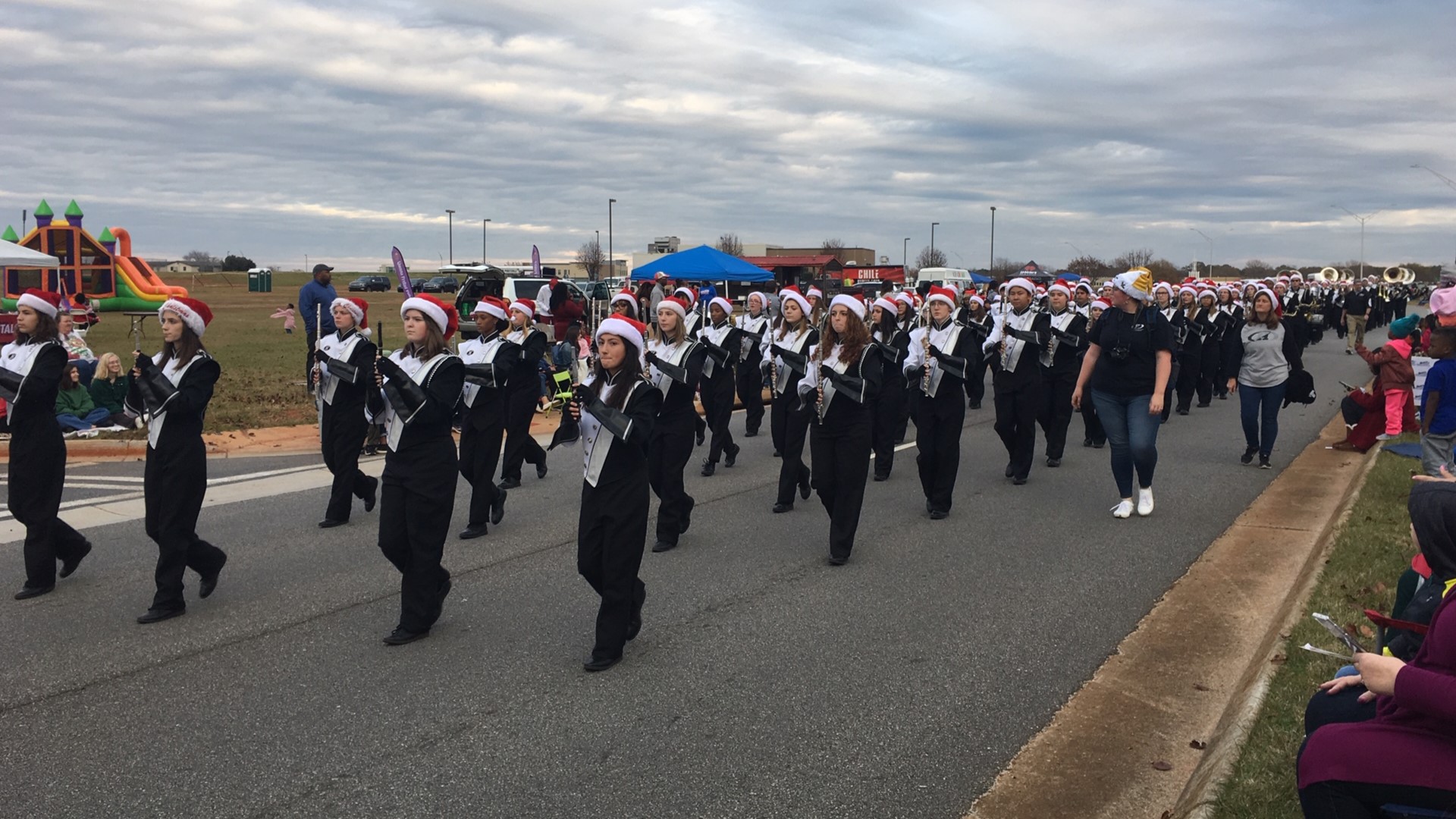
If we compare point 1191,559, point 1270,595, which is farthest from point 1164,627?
point 1191,559

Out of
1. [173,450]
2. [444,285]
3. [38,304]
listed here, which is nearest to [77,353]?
[38,304]

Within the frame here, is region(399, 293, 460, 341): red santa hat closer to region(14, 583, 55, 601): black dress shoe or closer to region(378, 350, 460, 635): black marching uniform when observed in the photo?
region(378, 350, 460, 635): black marching uniform

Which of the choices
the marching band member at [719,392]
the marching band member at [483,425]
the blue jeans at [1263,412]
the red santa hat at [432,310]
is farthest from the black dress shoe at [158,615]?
the blue jeans at [1263,412]

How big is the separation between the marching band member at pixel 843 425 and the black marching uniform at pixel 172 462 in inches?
147

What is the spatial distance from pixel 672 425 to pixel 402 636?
258cm

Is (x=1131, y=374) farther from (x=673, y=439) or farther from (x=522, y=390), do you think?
(x=522, y=390)

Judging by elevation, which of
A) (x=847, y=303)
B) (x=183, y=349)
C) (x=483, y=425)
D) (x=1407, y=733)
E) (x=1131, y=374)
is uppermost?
(x=847, y=303)

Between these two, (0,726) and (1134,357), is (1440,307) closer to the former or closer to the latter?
(1134,357)

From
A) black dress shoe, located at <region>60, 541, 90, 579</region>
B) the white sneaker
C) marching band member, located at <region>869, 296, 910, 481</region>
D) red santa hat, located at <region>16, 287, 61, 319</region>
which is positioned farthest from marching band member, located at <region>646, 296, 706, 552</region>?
the white sneaker

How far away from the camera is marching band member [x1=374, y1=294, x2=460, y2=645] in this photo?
18.1 feet

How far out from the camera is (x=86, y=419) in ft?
41.6

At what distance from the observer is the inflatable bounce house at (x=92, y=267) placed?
118 ft

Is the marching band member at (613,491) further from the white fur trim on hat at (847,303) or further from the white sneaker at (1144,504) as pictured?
the white sneaker at (1144,504)

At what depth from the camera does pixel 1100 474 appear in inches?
419
